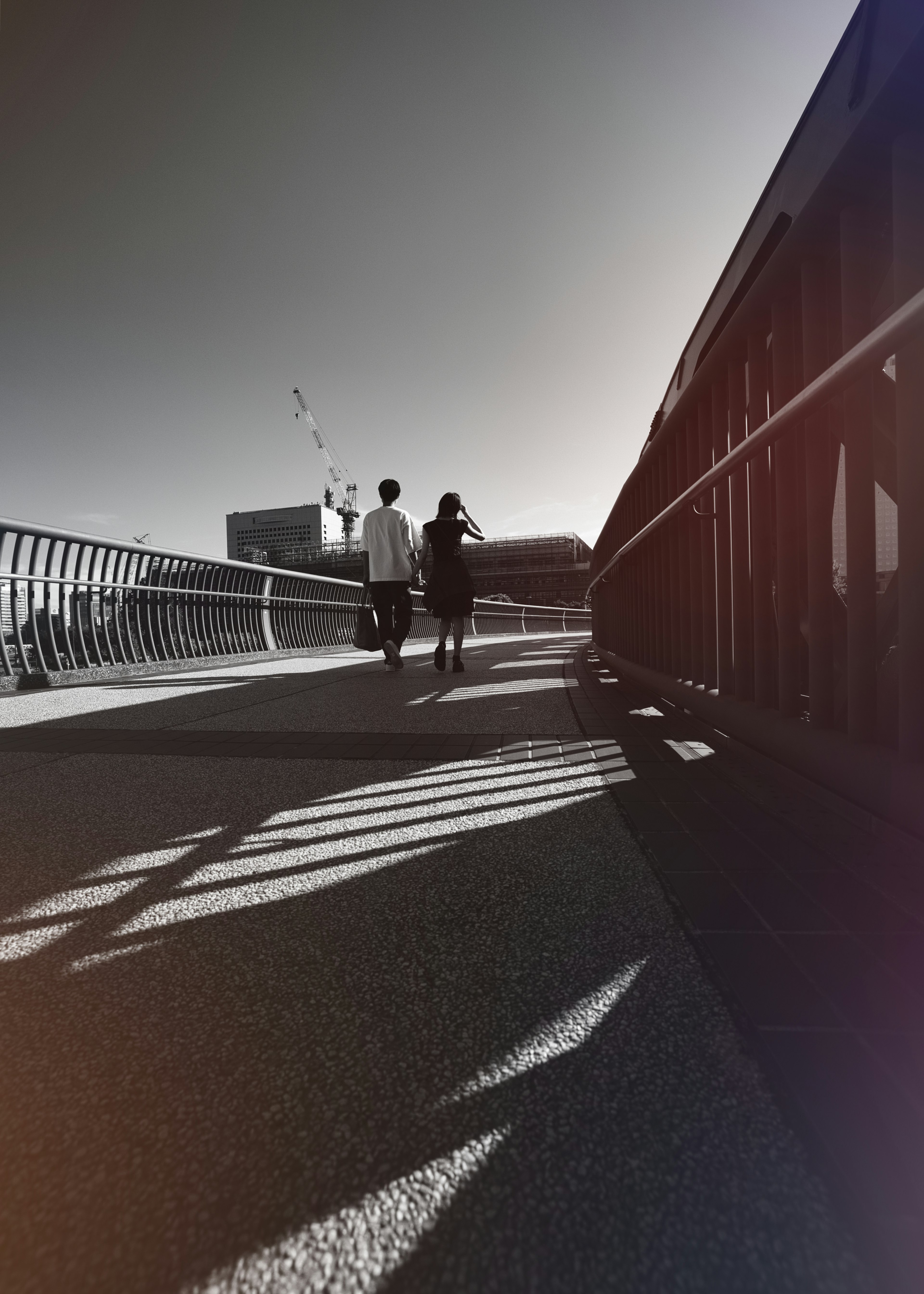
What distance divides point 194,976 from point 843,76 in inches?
105

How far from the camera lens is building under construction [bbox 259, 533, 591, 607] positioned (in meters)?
132

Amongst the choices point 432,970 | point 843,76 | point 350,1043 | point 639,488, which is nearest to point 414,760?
point 432,970

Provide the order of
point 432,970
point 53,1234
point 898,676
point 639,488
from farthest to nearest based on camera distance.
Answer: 1. point 639,488
2. point 898,676
3. point 432,970
4. point 53,1234

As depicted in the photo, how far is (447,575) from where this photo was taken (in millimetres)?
7785

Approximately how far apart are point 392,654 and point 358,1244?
23.9 feet

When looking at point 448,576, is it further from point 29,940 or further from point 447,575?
point 29,940

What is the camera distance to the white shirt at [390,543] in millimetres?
7527

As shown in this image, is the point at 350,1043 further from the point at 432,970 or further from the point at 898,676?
the point at 898,676

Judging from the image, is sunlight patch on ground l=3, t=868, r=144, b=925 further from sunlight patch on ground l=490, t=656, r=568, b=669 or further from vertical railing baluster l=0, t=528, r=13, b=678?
sunlight patch on ground l=490, t=656, r=568, b=669

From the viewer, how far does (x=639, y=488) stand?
18.2 ft

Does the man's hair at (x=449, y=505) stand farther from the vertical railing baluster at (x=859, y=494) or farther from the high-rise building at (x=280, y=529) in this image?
the high-rise building at (x=280, y=529)

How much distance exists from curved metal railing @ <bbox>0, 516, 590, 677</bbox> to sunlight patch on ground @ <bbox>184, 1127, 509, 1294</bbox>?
685 cm

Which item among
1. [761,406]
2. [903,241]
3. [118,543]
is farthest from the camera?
[118,543]

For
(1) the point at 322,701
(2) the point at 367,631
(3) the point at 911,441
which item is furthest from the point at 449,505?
(3) the point at 911,441
